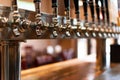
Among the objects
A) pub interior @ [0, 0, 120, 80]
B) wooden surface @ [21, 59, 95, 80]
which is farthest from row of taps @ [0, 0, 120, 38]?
wooden surface @ [21, 59, 95, 80]

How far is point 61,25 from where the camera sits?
114 centimetres

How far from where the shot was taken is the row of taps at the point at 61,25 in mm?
782

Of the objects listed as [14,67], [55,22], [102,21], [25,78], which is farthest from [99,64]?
[14,67]

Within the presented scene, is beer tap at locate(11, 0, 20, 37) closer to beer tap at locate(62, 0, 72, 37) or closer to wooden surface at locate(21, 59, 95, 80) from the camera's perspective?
beer tap at locate(62, 0, 72, 37)

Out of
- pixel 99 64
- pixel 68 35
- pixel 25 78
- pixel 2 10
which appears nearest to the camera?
pixel 2 10

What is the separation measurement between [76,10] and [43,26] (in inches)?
18.4

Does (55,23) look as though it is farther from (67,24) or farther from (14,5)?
(14,5)

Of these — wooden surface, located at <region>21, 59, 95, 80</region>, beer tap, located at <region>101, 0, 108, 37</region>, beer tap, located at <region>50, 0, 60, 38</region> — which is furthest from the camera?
beer tap, located at <region>101, 0, 108, 37</region>

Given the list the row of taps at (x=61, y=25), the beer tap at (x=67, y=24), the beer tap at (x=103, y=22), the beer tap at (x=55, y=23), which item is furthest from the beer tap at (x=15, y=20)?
the beer tap at (x=103, y=22)

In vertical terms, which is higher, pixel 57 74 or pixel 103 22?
pixel 103 22

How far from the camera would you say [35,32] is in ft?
2.99

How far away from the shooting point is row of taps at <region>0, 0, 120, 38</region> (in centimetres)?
78

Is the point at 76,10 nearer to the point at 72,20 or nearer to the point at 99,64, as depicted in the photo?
the point at 72,20

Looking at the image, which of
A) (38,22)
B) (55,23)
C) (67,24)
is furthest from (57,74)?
(38,22)
